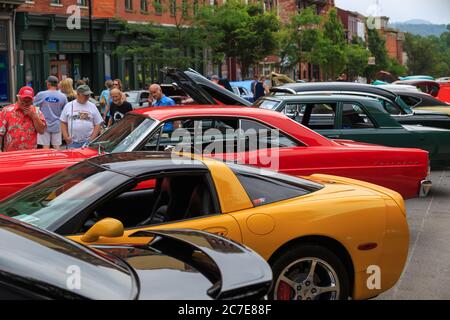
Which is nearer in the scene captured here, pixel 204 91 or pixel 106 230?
pixel 106 230

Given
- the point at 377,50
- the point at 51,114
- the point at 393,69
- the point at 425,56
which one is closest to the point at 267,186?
the point at 51,114

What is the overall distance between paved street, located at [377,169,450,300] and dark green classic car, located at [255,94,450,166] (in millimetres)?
1043

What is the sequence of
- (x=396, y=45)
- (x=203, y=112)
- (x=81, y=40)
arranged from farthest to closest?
(x=396, y=45) < (x=81, y=40) < (x=203, y=112)

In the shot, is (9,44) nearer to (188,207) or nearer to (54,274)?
(188,207)

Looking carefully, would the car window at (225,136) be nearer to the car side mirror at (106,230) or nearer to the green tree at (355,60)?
the car side mirror at (106,230)

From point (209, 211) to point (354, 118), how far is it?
6.26 meters

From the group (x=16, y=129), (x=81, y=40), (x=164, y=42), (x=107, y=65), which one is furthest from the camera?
(x=107, y=65)

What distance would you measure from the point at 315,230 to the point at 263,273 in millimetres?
1868

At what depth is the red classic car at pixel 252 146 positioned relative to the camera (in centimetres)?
800

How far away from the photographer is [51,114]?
12.5m

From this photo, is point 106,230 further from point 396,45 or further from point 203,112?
point 396,45

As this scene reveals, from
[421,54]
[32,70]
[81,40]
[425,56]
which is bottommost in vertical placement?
[32,70]
